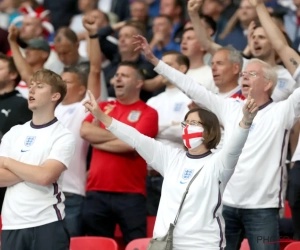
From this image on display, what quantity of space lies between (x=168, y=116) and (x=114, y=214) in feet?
3.84

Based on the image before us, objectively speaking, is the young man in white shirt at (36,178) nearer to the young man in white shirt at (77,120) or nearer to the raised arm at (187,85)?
the raised arm at (187,85)

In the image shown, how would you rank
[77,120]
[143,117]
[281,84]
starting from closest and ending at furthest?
[143,117] → [281,84] → [77,120]

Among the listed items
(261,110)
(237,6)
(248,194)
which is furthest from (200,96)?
(237,6)

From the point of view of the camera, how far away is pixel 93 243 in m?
6.12

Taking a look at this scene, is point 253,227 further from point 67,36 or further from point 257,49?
point 67,36

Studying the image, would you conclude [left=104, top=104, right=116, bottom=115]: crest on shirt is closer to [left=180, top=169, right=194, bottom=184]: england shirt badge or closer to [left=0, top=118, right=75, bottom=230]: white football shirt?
[left=0, top=118, right=75, bottom=230]: white football shirt

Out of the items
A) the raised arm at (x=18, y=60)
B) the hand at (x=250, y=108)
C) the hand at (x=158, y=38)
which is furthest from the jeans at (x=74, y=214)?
the hand at (x=158, y=38)

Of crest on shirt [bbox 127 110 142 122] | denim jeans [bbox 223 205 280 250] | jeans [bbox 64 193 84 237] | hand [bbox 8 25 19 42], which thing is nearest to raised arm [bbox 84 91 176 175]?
denim jeans [bbox 223 205 280 250]

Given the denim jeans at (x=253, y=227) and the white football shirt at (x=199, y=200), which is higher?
the white football shirt at (x=199, y=200)

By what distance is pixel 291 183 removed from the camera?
638 centimetres

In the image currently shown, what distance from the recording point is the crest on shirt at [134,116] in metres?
7.18

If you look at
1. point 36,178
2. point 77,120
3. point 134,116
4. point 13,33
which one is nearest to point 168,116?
point 134,116

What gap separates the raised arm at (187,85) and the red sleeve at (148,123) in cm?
89

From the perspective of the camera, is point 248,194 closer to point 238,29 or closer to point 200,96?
point 200,96
